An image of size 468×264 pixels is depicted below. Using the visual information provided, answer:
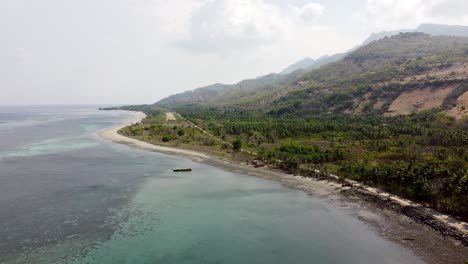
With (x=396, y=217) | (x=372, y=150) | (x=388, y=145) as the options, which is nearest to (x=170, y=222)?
(x=396, y=217)

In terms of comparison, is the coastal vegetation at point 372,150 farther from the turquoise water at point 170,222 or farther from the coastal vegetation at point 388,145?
the turquoise water at point 170,222

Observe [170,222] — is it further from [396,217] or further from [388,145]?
[388,145]

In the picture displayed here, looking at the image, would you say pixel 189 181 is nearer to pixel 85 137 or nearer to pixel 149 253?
pixel 149 253

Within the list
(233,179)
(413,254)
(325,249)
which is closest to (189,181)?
(233,179)

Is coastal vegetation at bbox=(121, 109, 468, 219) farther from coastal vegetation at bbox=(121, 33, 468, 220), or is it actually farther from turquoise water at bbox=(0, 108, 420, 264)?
turquoise water at bbox=(0, 108, 420, 264)

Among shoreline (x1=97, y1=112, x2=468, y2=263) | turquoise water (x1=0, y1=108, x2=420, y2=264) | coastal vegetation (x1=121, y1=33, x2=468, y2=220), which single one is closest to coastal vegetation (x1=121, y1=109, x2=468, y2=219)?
coastal vegetation (x1=121, y1=33, x2=468, y2=220)
